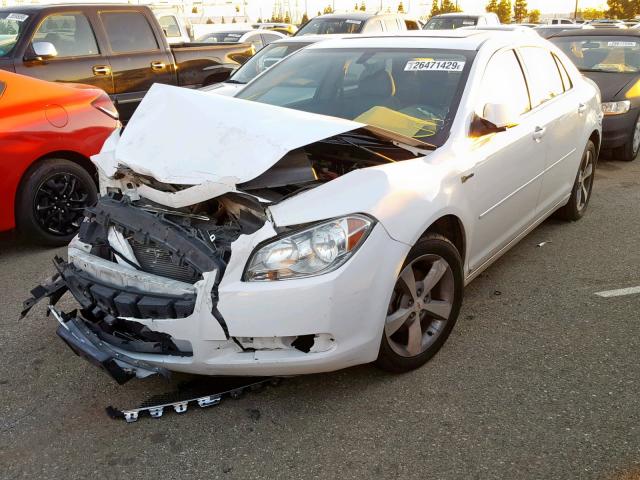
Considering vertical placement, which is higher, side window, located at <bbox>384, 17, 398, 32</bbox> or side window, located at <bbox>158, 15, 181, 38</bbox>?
side window, located at <bbox>158, 15, 181, 38</bbox>

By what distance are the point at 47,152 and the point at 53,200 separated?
39cm

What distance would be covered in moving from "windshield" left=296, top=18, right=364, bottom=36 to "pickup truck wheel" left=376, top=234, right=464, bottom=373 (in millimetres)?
9983

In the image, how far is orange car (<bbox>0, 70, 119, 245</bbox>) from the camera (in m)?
4.82

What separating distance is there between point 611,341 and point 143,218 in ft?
8.43

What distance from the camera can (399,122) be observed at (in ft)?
12.2

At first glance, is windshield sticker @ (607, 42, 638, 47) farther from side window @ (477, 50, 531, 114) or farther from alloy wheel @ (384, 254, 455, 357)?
alloy wheel @ (384, 254, 455, 357)

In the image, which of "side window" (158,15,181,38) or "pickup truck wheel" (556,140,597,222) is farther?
"side window" (158,15,181,38)

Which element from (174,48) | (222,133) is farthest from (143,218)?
(174,48)

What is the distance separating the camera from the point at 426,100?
12.5 ft

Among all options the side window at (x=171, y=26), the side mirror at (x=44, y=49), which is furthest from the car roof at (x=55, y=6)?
the side window at (x=171, y=26)

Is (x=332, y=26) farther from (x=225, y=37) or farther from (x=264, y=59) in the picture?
(x=225, y=37)

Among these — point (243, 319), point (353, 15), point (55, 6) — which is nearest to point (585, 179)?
point (243, 319)

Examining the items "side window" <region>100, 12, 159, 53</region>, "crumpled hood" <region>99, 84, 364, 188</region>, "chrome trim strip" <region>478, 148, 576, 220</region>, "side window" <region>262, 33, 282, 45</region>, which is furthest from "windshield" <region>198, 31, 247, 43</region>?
"crumpled hood" <region>99, 84, 364, 188</region>

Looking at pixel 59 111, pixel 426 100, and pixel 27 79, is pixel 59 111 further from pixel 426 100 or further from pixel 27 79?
pixel 426 100
